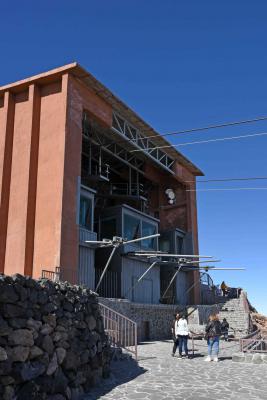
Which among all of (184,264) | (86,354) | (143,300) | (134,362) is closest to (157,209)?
(184,264)

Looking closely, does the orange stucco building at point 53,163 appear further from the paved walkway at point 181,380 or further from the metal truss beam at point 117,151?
the paved walkway at point 181,380

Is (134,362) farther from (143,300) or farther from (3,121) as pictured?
(3,121)

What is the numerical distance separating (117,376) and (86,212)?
32.3ft

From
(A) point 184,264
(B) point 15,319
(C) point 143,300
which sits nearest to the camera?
(B) point 15,319

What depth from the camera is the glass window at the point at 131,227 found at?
23.0 meters

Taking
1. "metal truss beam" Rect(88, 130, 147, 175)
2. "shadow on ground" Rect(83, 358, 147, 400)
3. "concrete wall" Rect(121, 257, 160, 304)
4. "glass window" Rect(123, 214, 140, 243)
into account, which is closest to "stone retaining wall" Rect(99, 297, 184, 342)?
"concrete wall" Rect(121, 257, 160, 304)

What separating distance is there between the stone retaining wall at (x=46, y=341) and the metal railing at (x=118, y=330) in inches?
119

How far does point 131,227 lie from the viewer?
77.0ft

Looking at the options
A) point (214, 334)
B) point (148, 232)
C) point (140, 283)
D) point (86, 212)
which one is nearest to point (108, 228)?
point (148, 232)

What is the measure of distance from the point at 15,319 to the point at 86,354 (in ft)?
8.77

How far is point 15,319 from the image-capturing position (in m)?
7.12

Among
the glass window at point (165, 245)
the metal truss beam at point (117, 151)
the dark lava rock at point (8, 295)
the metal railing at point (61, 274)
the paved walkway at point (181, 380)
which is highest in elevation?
the metal truss beam at point (117, 151)

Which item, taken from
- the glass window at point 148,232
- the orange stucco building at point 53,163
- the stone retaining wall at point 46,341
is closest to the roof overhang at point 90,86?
the orange stucco building at point 53,163

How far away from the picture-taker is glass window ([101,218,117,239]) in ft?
75.0
